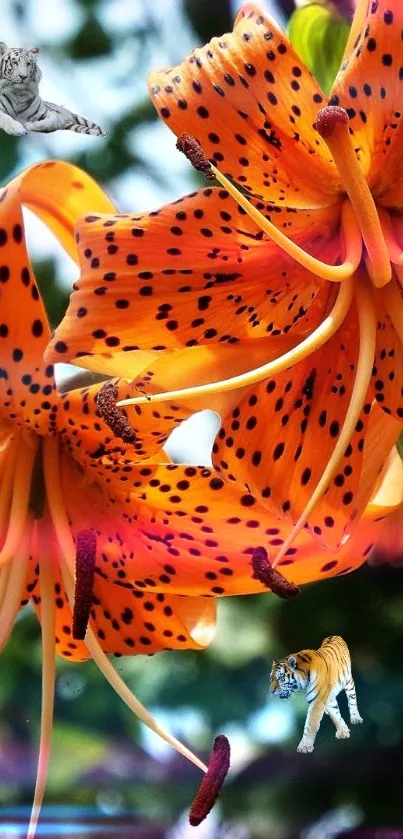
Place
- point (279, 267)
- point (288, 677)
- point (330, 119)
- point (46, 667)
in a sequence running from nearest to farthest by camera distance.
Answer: point (330, 119) < point (279, 267) < point (46, 667) < point (288, 677)

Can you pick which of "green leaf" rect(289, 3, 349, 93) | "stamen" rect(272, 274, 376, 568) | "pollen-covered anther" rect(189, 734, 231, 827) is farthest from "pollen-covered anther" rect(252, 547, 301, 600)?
"green leaf" rect(289, 3, 349, 93)

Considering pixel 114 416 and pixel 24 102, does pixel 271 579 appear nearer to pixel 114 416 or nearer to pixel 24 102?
pixel 114 416

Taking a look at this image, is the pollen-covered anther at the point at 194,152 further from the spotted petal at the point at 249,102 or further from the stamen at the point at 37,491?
the stamen at the point at 37,491

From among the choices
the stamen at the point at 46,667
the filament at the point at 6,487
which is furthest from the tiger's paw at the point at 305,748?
the filament at the point at 6,487

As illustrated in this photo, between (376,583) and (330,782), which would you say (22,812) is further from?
(376,583)

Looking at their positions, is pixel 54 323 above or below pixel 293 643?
above

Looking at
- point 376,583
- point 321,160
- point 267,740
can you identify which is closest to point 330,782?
point 267,740

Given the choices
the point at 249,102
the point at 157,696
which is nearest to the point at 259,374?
the point at 249,102
